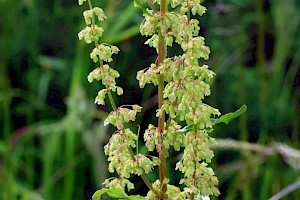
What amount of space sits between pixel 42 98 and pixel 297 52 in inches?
40.5

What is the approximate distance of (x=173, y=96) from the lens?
0.74 metres

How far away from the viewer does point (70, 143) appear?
1926 mm

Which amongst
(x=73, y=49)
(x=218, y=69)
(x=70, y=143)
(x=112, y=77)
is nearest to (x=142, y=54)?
(x=73, y=49)

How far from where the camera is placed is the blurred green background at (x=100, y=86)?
198 cm

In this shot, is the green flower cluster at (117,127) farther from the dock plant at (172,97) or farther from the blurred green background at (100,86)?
the blurred green background at (100,86)

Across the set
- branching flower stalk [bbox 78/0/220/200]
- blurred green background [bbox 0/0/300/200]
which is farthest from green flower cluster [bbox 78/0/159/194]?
blurred green background [bbox 0/0/300/200]

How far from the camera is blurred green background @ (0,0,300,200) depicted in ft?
6.51

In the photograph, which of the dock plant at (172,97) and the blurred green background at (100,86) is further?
the blurred green background at (100,86)

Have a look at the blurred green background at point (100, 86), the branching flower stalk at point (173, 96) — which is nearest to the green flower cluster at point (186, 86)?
the branching flower stalk at point (173, 96)

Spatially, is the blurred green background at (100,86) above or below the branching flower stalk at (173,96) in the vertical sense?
above

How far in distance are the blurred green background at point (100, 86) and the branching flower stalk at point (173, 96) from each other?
1.05 m

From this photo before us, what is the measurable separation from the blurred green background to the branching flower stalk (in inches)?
41.5

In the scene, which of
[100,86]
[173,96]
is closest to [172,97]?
[173,96]

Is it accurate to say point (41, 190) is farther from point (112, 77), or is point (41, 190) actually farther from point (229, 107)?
point (112, 77)
